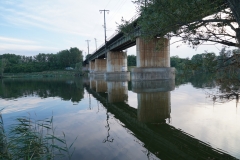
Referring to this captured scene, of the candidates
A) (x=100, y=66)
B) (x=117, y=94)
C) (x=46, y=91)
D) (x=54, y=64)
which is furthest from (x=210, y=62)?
(x=54, y=64)

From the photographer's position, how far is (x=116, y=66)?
59.2 metres

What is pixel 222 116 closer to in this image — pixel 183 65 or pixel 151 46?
pixel 183 65

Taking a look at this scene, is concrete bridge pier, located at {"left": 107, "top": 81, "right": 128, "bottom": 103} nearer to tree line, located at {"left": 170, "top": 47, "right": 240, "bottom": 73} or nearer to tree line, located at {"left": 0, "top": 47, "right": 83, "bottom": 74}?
tree line, located at {"left": 170, "top": 47, "right": 240, "bottom": 73}

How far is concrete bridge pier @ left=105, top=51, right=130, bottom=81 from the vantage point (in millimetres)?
57306

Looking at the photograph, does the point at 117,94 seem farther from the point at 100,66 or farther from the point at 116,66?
the point at 100,66

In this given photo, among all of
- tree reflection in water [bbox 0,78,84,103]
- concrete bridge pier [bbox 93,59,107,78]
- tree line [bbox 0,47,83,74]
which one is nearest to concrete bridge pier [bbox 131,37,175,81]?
tree reflection in water [bbox 0,78,84,103]

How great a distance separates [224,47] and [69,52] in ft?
509

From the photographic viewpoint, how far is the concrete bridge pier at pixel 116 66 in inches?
2256

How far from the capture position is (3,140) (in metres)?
6.21

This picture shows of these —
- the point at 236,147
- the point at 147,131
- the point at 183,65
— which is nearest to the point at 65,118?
the point at 147,131

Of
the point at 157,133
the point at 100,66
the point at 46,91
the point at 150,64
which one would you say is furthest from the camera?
the point at 100,66

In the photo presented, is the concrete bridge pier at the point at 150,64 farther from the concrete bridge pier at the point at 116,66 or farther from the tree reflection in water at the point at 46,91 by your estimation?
the concrete bridge pier at the point at 116,66

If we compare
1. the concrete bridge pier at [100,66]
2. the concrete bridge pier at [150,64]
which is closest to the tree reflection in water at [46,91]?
the concrete bridge pier at [150,64]

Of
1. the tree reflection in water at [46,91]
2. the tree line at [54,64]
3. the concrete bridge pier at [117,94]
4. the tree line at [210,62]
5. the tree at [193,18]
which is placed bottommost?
the tree reflection in water at [46,91]
